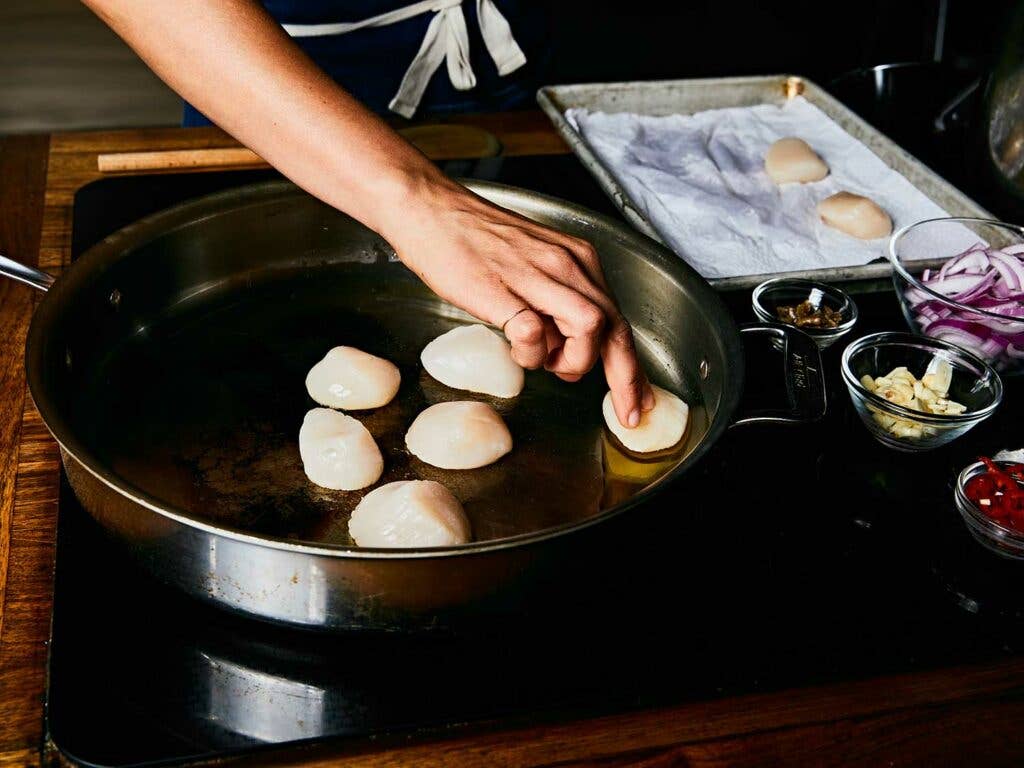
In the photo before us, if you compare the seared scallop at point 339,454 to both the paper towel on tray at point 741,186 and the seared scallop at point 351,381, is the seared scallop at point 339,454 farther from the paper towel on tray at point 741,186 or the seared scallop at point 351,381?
the paper towel on tray at point 741,186

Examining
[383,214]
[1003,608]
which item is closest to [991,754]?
[1003,608]

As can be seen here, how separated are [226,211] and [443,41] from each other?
1.96 feet

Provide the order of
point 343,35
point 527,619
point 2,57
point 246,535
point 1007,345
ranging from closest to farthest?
point 246,535 < point 527,619 < point 1007,345 < point 343,35 < point 2,57

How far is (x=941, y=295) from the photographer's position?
103cm

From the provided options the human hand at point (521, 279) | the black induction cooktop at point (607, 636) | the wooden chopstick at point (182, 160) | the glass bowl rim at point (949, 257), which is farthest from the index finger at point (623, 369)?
the wooden chopstick at point (182, 160)

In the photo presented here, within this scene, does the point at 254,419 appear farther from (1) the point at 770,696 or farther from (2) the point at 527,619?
(1) the point at 770,696

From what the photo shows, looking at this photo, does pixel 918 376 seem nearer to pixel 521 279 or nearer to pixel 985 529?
pixel 985 529

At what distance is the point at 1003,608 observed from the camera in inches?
31.4

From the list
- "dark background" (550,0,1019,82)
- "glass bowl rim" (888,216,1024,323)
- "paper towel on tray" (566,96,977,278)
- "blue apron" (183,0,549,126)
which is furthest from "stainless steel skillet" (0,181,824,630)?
"dark background" (550,0,1019,82)

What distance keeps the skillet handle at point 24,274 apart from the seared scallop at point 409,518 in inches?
14.6

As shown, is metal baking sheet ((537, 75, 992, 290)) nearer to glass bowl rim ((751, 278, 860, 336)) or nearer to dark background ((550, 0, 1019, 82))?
glass bowl rim ((751, 278, 860, 336))

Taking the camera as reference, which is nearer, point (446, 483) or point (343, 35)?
point (446, 483)

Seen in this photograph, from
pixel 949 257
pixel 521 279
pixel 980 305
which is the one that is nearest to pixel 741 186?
pixel 949 257

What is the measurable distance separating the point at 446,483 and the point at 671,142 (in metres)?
0.89
